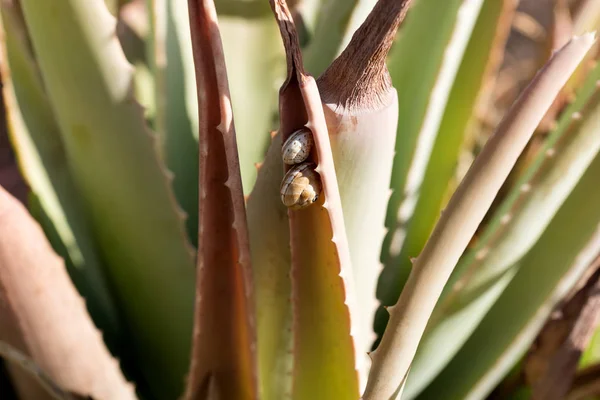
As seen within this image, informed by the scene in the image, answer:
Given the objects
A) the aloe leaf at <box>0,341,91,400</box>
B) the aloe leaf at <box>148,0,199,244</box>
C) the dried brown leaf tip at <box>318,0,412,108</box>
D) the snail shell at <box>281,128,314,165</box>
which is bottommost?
the aloe leaf at <box>0,341,91,400</box>

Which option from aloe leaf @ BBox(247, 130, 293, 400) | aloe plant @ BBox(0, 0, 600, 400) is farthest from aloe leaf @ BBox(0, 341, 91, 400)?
aloe leaf @ BBox(247, 130, 293, 400)

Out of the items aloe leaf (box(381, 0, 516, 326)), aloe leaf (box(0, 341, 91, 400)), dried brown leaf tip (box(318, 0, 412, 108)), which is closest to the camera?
dried brown leaf tip (box(318, 0, 412, 108))

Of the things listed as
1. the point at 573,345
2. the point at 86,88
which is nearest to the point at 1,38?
the point at 86,88

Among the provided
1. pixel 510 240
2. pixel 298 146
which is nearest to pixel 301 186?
pixel 298 146

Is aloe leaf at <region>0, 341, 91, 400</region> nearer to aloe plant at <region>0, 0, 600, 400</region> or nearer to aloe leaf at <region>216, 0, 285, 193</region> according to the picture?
aloe plant at <region>0, 0, 600, 400</region>

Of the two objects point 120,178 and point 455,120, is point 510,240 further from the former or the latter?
point 120,178

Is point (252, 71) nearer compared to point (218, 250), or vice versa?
point (218, 250)
